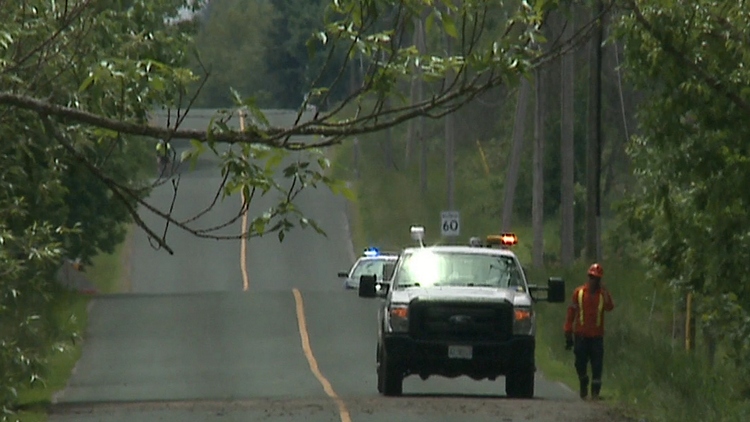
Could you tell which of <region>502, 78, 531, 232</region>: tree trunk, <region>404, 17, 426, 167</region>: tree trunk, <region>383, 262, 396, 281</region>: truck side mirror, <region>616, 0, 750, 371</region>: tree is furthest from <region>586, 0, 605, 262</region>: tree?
<region>404, 17, 426, 167</region>: tree trunk

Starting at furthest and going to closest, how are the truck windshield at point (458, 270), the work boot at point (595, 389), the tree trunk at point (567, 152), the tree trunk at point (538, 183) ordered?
1. the tree trunk at point (538, 183)
2. the tree trunk at point (567, 152)
3. the work boot at point (595, 389)
4. the truck windshield at point (458, 270)

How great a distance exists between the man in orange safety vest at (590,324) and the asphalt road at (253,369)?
54cm

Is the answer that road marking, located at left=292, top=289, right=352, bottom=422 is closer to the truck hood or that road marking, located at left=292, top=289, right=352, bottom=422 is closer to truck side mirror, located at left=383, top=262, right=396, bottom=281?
the truck hood

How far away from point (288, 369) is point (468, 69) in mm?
20525

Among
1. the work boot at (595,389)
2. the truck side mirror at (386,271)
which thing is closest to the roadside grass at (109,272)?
the truck side mirror at (386,271)

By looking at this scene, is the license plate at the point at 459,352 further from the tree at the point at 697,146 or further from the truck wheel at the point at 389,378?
the tree at the point at 697,146

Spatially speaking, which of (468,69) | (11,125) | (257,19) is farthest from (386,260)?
(257,19)

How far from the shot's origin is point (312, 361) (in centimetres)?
3184

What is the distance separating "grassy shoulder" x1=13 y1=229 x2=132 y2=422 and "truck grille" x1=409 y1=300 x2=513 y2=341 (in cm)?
419

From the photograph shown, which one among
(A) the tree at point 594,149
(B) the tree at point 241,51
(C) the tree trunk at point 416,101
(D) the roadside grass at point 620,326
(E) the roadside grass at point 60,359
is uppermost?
(B) the tree at point 241,51

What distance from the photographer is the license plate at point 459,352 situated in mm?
21859

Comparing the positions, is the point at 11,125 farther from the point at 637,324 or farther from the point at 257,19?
the point at 257,19

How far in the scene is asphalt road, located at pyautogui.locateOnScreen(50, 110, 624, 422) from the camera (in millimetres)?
21000

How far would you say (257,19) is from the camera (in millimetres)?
160000
